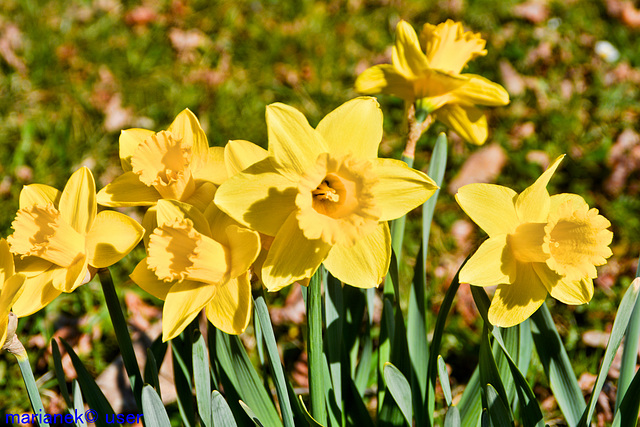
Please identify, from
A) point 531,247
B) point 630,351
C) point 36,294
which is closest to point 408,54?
point 531,247

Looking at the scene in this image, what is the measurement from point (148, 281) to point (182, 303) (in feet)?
0.33

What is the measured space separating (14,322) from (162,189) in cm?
40

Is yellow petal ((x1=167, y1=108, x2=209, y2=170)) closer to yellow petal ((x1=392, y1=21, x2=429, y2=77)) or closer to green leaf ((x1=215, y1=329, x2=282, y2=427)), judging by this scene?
green leaf ((x1=215, y1=329, x2=282, y2=427))

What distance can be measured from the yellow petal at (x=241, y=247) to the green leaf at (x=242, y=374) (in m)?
0.36

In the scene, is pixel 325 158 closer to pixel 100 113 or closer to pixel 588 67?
pixel 100 113

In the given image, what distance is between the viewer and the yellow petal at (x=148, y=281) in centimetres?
114

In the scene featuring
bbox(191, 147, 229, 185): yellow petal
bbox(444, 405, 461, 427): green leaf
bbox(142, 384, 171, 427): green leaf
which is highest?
bbox(191, 147, 229, 185): yellow petal

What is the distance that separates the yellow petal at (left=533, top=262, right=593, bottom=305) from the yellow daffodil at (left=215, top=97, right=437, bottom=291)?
0.36m

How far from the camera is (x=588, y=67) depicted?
3.85 meters

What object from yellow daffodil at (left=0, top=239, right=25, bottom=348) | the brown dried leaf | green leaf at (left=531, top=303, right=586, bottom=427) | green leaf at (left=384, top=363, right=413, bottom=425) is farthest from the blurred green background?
yellow daffodil at (left=0, top=239, right=25, bottom=348)

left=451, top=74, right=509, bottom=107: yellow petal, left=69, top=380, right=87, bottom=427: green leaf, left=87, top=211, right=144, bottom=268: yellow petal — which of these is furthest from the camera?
left=451, top=74, right=509, bottom=107: yellow petal

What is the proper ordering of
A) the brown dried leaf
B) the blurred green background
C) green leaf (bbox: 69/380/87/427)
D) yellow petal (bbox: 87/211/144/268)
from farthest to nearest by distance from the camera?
the brown dried leaf, the blurred green background, green leaf (bbox: 69/380/87/427), yellow petal (bbox: 87/211/144/268)

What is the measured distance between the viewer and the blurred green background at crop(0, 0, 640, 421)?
2.71 meters

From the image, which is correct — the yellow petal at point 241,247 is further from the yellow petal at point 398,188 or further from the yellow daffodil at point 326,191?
the yellow petal at point 398,188
